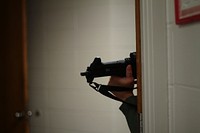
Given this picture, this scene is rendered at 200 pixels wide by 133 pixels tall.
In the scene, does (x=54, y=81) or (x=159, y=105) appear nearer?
(x=159, y=105)

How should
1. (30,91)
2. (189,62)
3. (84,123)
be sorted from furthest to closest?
(30,91), (84,123), (189,62)

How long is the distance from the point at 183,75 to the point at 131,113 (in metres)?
0.48

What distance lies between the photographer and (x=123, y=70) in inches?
47.9

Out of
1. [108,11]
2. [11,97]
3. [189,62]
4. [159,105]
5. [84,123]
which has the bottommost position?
[84,123]

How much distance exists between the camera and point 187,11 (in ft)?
1.79

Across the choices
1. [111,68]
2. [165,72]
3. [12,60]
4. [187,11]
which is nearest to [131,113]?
[111,68]

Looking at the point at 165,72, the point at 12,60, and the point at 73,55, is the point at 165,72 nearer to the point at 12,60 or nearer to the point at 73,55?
the point at 73,55

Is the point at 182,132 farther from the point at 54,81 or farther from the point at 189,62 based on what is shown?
the point at 54,81

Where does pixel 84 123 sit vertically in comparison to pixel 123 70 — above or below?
below

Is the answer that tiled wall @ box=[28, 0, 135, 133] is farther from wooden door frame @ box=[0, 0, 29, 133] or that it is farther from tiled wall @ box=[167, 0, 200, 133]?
tiled wall @ box=[167, 0, 200, 133]

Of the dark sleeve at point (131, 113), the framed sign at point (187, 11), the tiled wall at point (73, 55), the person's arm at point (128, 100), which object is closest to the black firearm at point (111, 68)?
the person's arm at point (128, 100)

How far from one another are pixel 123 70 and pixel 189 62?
2.18ft

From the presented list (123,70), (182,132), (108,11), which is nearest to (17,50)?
(108,11)

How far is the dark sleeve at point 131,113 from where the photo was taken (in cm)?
101
